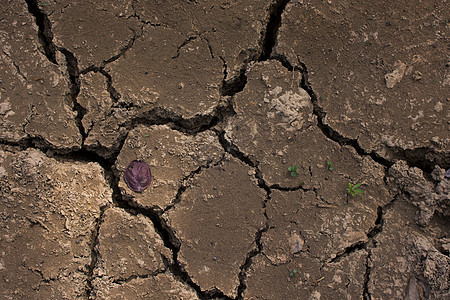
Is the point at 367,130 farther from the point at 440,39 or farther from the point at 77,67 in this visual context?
the point at 77,67

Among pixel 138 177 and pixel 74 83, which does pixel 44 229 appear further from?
pixel 74 83

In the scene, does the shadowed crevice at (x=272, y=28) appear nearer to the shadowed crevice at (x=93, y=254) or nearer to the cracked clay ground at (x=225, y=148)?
the cracked clay ground at (x=225, y=148)

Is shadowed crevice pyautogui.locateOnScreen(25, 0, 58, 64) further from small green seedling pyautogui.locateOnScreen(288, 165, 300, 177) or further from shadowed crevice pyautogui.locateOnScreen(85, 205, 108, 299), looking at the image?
small green seedling pyautogui.locateOnScreen(288, 165, 300, 177)

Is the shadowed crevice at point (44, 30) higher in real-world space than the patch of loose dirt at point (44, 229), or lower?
higher

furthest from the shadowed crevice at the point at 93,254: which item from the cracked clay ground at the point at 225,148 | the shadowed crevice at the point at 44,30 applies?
the shadowed crevice at the point at 44,30

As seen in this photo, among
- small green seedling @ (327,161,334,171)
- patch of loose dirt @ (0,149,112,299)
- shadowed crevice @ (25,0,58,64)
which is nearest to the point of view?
patch of loose dirt @ (0,149,112,299)

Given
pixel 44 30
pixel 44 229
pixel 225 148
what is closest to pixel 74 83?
pixel 44 30

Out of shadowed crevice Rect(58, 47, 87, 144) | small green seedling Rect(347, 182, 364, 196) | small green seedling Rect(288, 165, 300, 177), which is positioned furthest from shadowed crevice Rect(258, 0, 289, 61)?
shadowed crevice Rect(58, 47, 87, 144)
